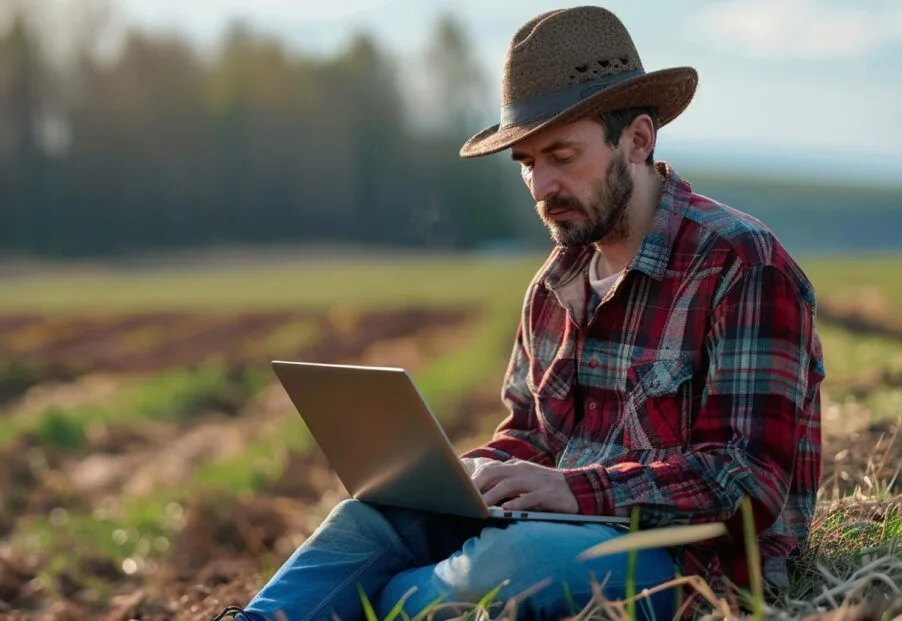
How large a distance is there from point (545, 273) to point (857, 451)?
1746 millimetres

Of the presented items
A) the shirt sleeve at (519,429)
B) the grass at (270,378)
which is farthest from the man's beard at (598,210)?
the grass at (270,378)

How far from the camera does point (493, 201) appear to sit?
1906 inches

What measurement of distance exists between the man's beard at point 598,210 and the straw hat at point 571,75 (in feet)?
0.54

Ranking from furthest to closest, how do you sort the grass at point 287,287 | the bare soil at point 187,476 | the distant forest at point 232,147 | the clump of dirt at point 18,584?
the distant forest at point 232,147 < the grass at point 287,287 < the clump of dirt at point 18,584 < the bare soil at point 187,476

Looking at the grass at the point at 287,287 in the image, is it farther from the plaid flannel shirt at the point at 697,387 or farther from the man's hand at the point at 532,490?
the man's hand at the point at 532,490

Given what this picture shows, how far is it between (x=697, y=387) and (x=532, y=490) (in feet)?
1.47

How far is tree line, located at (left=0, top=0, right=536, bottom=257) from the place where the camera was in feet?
158

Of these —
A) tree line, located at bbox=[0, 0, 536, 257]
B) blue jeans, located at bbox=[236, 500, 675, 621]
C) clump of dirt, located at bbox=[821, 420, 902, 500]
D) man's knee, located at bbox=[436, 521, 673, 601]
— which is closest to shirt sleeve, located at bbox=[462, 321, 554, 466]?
blue jeans, located at bbox=[236, 500, 675, 621]

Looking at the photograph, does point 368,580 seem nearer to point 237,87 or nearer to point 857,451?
point 857,451

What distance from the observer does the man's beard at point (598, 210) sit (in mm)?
3039

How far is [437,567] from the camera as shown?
278 centimetres

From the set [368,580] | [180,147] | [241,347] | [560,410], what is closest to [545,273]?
[560,410]

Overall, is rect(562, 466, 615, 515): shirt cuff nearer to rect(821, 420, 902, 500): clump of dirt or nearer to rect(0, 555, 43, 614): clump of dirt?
rect(821, 420, 902, 500): clump of dirt

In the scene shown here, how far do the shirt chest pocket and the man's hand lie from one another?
0.27 metres
